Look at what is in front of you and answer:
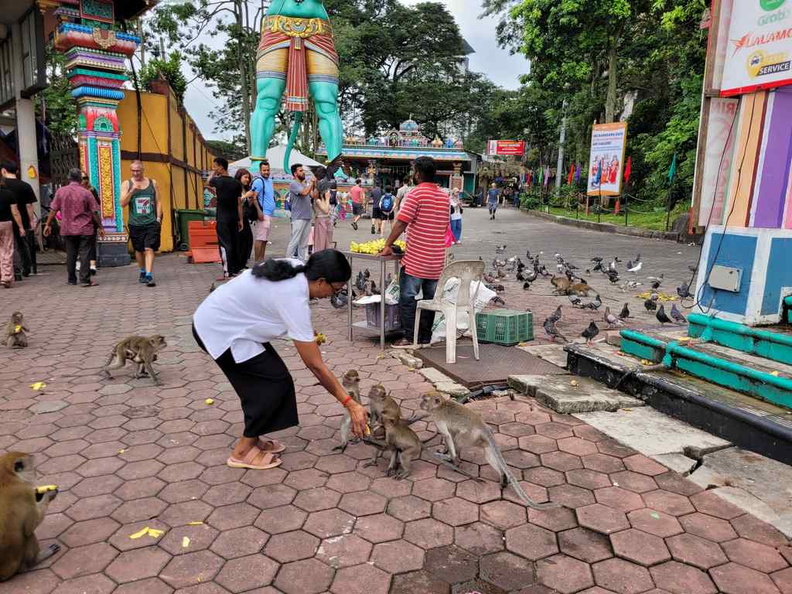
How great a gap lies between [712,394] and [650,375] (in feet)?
1.64

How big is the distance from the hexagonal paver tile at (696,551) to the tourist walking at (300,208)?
24.2 feet

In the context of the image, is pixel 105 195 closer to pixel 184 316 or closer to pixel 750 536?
pixel 184 316

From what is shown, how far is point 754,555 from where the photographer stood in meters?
2.73

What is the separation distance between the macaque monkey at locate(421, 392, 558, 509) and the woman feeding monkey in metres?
0.60

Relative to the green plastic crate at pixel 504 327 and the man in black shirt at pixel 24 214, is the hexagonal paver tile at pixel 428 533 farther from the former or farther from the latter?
the man in black shirt at pixel 24 214

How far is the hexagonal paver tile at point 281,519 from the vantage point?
→ 2920mm

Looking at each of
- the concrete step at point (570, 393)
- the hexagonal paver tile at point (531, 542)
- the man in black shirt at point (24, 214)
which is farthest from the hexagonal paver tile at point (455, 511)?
the man in black shirt at point (24, 214)

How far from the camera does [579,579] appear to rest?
2570mm

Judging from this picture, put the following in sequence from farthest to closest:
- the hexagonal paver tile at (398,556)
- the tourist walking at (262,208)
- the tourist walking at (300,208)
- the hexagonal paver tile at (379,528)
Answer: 1. the tourist walking at (262,208)
2. the tourist walking at (300,208)
3. the hexagonal paver tile at (379,528)
4. the hexagonal paver tile at (398,556)

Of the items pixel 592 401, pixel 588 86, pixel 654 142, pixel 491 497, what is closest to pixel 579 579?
pixel 491 497

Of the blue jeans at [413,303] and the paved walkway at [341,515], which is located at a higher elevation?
the blue jeans at [413,303]

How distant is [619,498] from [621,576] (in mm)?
697

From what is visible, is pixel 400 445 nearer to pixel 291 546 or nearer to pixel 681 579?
pixel 291 546

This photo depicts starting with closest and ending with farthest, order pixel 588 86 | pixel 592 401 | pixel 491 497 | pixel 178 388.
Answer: pixel 491 497 < pixel 592 401 < pixel 178 388 < pixel 588 86
